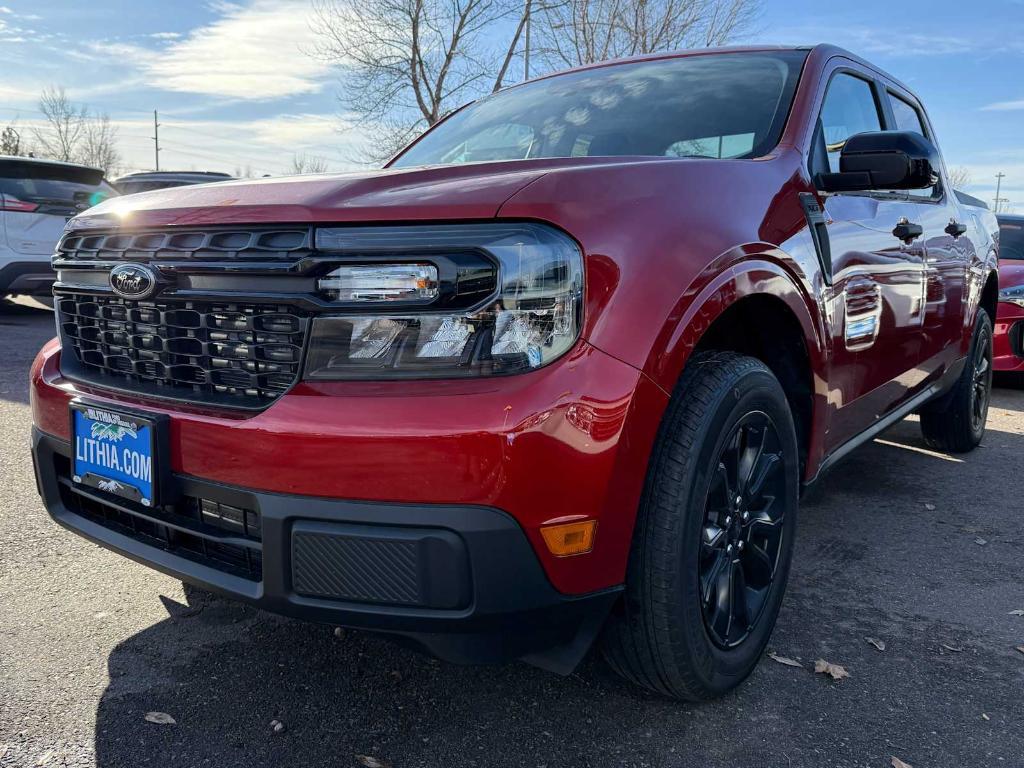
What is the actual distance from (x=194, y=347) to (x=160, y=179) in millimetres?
10433

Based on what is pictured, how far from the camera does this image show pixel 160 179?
1117cm

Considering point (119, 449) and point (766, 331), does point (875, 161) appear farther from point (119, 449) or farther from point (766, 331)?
point (119, 449)

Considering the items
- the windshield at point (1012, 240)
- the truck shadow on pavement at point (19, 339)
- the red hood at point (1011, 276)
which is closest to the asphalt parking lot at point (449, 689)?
the truck shadow on pavement at point (19, 339)

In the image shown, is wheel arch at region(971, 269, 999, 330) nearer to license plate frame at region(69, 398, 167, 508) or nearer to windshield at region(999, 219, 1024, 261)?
windshield at region(999, 219, 1024, 261)

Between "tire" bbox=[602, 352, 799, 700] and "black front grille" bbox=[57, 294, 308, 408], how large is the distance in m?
0.78

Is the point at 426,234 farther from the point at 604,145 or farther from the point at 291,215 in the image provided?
the point at 604,145

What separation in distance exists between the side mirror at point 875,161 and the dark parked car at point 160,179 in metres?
9.39

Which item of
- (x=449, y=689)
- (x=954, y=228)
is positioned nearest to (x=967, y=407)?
(x=954, y=228)

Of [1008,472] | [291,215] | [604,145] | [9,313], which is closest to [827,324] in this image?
A: [604,145]

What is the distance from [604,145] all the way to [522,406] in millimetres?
1419

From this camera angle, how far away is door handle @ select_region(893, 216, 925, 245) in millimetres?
3043

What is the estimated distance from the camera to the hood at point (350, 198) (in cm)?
163

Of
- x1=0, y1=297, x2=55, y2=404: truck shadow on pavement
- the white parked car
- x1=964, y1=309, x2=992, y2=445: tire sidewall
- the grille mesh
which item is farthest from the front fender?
the white parked car

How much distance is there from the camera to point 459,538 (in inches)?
60.3
